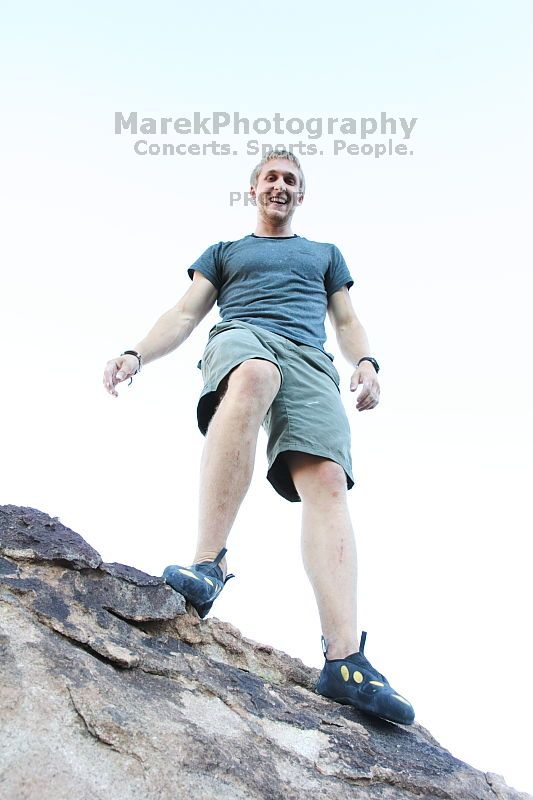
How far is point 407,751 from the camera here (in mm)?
2602

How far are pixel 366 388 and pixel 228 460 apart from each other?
2.79 ft

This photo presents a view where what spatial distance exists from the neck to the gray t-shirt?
1.8 inches

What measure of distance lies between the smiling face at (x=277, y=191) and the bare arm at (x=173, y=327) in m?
0.49

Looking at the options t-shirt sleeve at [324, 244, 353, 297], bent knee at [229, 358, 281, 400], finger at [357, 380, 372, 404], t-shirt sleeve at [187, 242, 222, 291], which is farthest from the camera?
t-shirt sleeve at [324, 244, 353, 297]

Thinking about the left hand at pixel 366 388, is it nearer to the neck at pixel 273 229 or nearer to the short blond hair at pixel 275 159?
the neck at pixel 273 229

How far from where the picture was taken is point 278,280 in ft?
12.1

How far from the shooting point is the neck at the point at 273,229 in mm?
3990

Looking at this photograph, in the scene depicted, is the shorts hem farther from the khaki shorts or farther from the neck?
the neck

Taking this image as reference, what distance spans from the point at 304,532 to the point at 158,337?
3.75 ft

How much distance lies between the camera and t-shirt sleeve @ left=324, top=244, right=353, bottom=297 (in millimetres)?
3955

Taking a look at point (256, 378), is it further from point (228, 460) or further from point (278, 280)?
point (278, 280)

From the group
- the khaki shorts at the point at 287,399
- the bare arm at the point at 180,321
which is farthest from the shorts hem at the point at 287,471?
the bare arm at the point at 180,321

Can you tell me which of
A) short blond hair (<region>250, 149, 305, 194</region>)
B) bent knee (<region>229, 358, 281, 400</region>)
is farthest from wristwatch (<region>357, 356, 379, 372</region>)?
short blond hair (<region>250, 149, 305, 194</region>)

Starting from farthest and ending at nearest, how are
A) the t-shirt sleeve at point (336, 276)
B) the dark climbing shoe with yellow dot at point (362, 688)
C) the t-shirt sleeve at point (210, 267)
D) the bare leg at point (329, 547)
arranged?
the t-shirt sleeve at point (336, 276), the t-shirt sleeve at point (210, 267), the bare leg at point (329, 547), the dark climbing shoe with yellow dot at point (362, 688)
